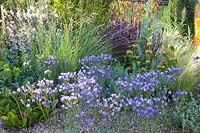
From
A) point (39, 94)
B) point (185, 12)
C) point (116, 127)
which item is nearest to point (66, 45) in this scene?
point (39, 94)

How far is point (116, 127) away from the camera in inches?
132

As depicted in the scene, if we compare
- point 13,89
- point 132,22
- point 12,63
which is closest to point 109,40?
point 132,22

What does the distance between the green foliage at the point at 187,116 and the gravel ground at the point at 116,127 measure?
0.34 feet

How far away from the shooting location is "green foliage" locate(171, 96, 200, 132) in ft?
10.8

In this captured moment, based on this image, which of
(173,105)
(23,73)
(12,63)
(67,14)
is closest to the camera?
(173,105)

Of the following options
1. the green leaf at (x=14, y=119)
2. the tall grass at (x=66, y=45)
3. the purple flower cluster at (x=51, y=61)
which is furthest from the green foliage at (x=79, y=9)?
the green leaf at (x=14, y=119)

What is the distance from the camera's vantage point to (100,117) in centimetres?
345

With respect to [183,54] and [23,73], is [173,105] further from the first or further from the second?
[23,73]

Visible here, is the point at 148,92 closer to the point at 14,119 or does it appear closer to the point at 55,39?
the point at 14,119

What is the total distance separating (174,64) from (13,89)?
6.04 feet

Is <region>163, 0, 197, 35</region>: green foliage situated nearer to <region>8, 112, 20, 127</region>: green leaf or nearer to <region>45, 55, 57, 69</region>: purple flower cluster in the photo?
<region>45, 55, 57, 69</region>: purple flower cluster

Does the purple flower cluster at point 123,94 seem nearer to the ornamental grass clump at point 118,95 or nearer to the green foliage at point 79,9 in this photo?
the ornamental grass clump at point 118,95

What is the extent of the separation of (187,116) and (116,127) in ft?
2.15

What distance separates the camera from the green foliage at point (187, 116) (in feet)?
10.8
